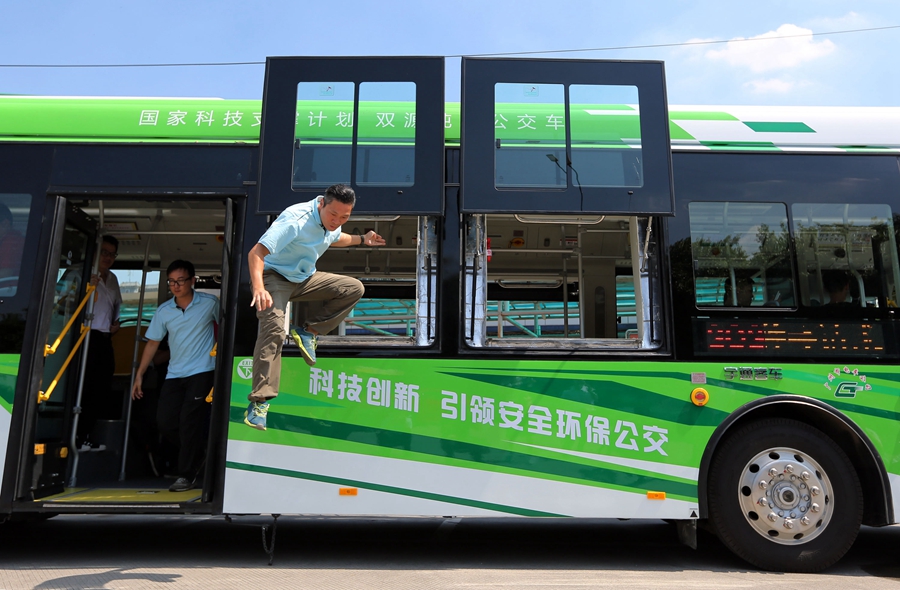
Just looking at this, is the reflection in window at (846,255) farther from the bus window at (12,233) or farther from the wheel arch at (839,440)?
the bus window at (12,233)

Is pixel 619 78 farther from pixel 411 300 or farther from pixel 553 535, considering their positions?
pixel 553 535

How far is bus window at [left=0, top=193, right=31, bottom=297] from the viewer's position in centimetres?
456

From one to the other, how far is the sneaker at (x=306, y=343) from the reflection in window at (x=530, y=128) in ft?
5.69

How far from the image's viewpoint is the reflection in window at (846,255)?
15.1 ft

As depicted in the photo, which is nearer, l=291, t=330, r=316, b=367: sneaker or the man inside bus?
the man inside bus

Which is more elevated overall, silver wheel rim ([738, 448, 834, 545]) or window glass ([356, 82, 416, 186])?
window glass ([356, 82, 416, 186])

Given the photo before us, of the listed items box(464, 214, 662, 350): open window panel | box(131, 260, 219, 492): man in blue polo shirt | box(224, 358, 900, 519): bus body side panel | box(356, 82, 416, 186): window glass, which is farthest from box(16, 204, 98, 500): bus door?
box(464, 214, 662, 350): open window panel

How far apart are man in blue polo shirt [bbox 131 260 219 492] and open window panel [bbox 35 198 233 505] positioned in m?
0.27

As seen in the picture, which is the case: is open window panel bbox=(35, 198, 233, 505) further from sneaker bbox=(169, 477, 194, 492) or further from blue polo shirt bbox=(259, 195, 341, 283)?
blue polo shirt bbox=(259, 195, 341, 283)

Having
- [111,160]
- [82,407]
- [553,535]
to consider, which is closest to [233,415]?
[82,407]

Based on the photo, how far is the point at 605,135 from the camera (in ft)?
14.7

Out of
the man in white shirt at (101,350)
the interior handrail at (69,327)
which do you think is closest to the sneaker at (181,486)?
the man in white shirt at (101,350)

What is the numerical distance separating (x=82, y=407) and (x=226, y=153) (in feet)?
8.02

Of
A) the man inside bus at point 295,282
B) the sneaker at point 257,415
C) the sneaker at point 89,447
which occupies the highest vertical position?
the man inside bus at point 295,282
